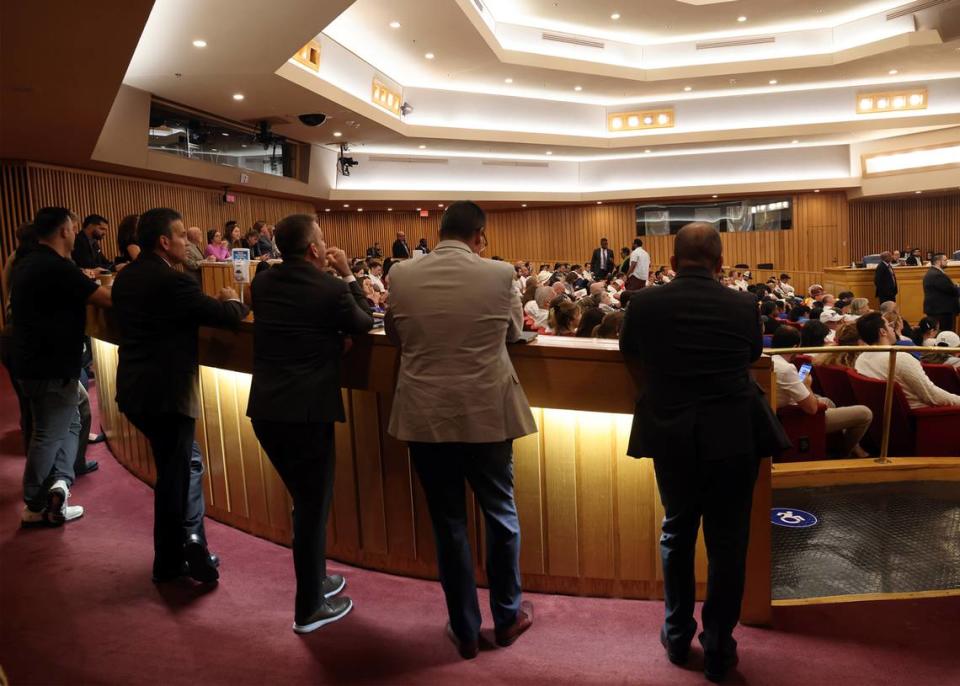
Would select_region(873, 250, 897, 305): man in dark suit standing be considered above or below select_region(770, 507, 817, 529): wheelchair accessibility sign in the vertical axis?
above

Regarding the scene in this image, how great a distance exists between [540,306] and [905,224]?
1577 cm

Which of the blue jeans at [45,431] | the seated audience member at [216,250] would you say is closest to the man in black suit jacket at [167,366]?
the blue jeans at [45,431]

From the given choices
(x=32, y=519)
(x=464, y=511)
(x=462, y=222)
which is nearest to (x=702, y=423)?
(x=464, y=511)

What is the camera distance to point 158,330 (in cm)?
265

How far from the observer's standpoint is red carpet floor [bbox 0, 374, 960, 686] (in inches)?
85.0

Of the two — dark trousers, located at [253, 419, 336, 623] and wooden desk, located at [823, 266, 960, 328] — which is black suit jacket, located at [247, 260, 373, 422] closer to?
dark trousers, located at [253, 419, 336, 623]

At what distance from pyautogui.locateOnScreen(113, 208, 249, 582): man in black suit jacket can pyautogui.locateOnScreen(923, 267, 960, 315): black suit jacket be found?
985 centimetres

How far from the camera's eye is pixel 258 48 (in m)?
8.19

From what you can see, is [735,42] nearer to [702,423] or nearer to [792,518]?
[792,518]

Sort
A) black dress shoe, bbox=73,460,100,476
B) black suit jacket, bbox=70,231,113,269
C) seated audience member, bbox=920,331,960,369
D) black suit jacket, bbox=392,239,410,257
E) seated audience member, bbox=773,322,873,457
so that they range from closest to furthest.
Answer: seated audience member, bbox=773,322,873,457 < black dress shoe, bbox=73,460,100,476 < seated audience member, bbox=920,331,960,369 < black suit jacket, bbox=70,231,113,269 < black suit jacket, bbox=392,239,410,257

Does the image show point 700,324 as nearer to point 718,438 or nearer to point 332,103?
point 718,438

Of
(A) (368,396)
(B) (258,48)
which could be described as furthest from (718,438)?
(B) (258,48)

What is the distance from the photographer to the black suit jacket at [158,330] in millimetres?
2607

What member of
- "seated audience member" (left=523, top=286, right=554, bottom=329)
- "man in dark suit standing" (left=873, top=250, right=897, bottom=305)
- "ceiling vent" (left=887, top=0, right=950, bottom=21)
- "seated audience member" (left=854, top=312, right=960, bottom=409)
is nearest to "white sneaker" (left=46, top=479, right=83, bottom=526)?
"seated audience member" (left=523, top=286, right=554, bottom=329)
